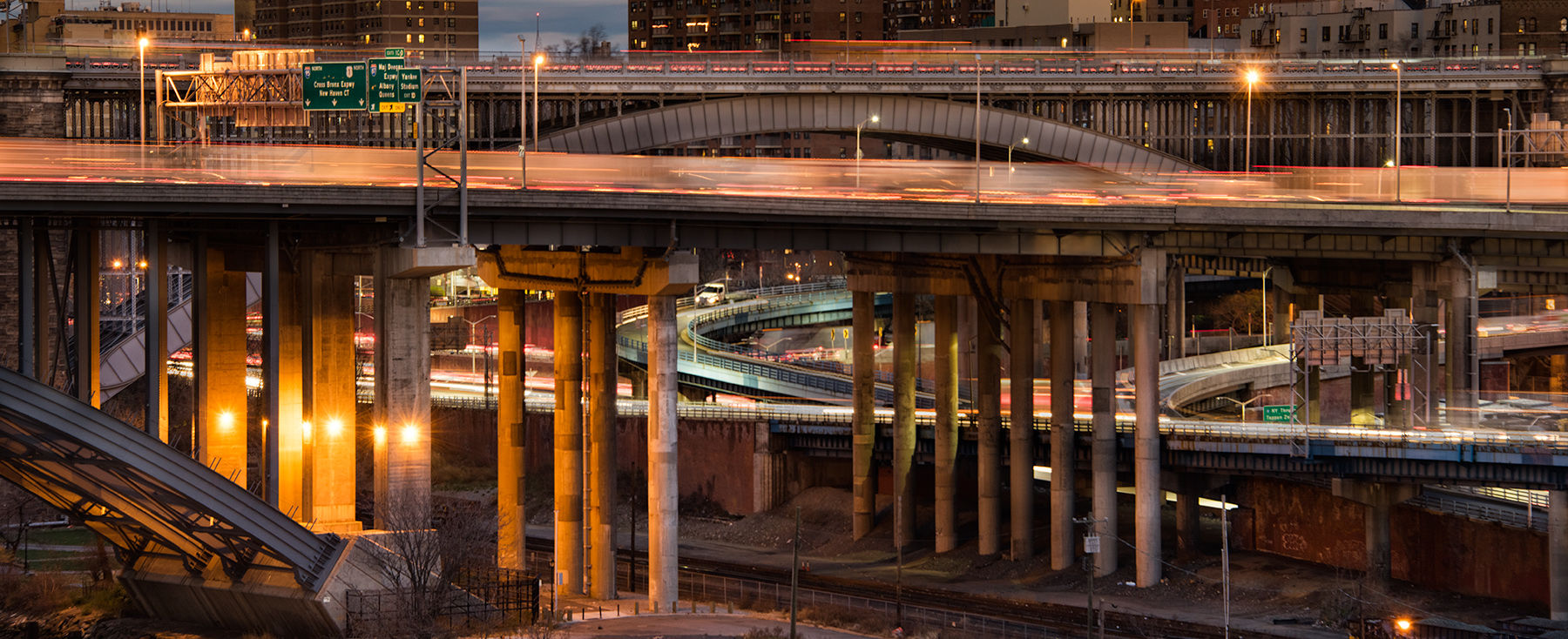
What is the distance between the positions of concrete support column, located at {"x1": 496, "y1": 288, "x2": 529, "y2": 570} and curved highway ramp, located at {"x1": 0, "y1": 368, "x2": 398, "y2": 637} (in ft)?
44.4

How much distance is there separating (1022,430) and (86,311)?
37606 mm

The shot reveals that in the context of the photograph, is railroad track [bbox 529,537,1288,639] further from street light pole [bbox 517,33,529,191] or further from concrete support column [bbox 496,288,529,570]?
street light pole [bbox 517,33,529,191]

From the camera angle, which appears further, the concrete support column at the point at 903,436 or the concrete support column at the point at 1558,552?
the concrete support column at the point at 903,436

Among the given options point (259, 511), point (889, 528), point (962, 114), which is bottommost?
point (889, 528)

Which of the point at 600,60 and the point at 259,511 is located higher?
the point at 600,60

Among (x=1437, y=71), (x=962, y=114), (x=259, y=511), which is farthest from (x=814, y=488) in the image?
(x=259, y=511)

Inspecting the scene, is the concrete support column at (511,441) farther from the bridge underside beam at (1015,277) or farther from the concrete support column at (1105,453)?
the concrete support column at (1105,453)

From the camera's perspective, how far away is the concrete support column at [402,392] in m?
51.5

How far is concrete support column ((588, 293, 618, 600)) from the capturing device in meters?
62.3

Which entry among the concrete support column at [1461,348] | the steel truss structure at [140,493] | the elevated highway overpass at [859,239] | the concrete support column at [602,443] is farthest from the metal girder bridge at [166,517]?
the concrete support column at [1461,348]

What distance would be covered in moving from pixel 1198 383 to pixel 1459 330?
27.9 m

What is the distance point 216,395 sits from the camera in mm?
55094

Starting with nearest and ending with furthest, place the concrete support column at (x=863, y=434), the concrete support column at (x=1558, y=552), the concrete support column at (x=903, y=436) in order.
Answer: the concrete support column at (x=1558, y=552), the concrete support column at (x=903, y=436), the concrete support column at (x=863, y=434)

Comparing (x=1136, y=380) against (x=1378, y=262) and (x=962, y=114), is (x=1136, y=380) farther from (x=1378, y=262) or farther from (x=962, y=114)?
(x=962, y=114)
